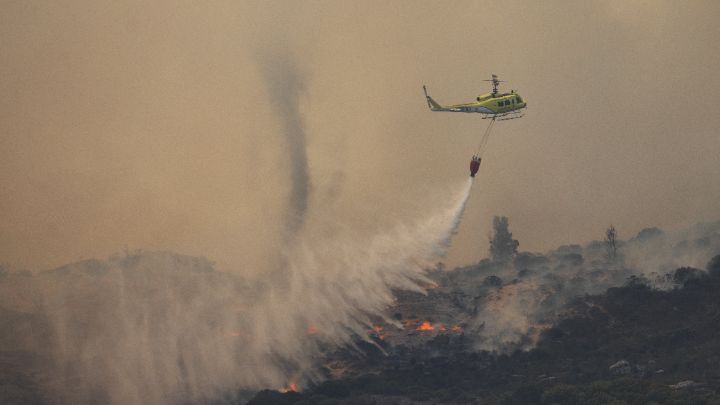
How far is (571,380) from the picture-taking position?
155750mm

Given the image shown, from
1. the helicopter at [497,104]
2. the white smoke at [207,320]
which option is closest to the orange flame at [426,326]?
the white smoke at [207,320]

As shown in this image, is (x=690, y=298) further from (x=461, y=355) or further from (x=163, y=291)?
(x=163, y=291)

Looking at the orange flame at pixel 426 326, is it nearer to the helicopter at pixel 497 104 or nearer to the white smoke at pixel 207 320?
the white smoke at pixel 207 320

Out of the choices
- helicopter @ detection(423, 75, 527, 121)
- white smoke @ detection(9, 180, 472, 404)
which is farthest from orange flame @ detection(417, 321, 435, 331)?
helicopter @ detection(423, 75, 527, 121)

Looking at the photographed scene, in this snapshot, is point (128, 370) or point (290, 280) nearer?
point (128, 370)

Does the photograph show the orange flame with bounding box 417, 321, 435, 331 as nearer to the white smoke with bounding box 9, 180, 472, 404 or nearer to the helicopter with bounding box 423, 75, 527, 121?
the white smoke with bounding box 9, 180, 472, 404

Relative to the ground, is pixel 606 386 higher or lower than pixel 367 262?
lower

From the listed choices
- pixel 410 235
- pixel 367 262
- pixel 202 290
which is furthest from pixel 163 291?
pixel 410 235

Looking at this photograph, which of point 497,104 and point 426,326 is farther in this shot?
point 426,326

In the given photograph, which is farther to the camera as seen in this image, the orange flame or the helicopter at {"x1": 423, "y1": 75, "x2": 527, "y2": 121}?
the orange flame

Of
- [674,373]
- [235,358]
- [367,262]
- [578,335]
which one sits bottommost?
[674,373]

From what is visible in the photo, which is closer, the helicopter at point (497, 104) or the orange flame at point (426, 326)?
the helicopter at point (497, 104)

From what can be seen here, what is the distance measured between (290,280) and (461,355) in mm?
43255

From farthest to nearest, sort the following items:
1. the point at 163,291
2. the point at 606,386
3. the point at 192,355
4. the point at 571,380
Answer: the point at 163,291 < the point at 192,355 < the point at 571,380 < the point at 606,386
